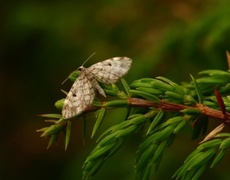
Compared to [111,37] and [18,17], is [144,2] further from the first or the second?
[18,17]

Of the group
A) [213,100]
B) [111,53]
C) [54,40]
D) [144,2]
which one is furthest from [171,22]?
[213,100]

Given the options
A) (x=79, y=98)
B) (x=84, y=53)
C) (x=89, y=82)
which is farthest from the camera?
(x=84, y=53)

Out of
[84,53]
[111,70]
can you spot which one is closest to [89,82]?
[111,70]

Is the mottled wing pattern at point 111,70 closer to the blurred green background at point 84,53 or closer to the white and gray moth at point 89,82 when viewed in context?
the white and gray moth at point 89,82

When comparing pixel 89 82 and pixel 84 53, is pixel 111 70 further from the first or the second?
pixel 84 53

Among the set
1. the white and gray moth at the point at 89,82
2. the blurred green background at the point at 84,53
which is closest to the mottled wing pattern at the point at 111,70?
the white and gray moth at the point at 89,82

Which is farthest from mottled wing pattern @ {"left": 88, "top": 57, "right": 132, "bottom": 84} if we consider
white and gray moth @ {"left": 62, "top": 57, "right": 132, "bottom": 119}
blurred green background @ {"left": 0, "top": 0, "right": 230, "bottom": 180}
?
blurred green background @ {"left": 0, "top": 0, "right": 230, "bottom": 180}
